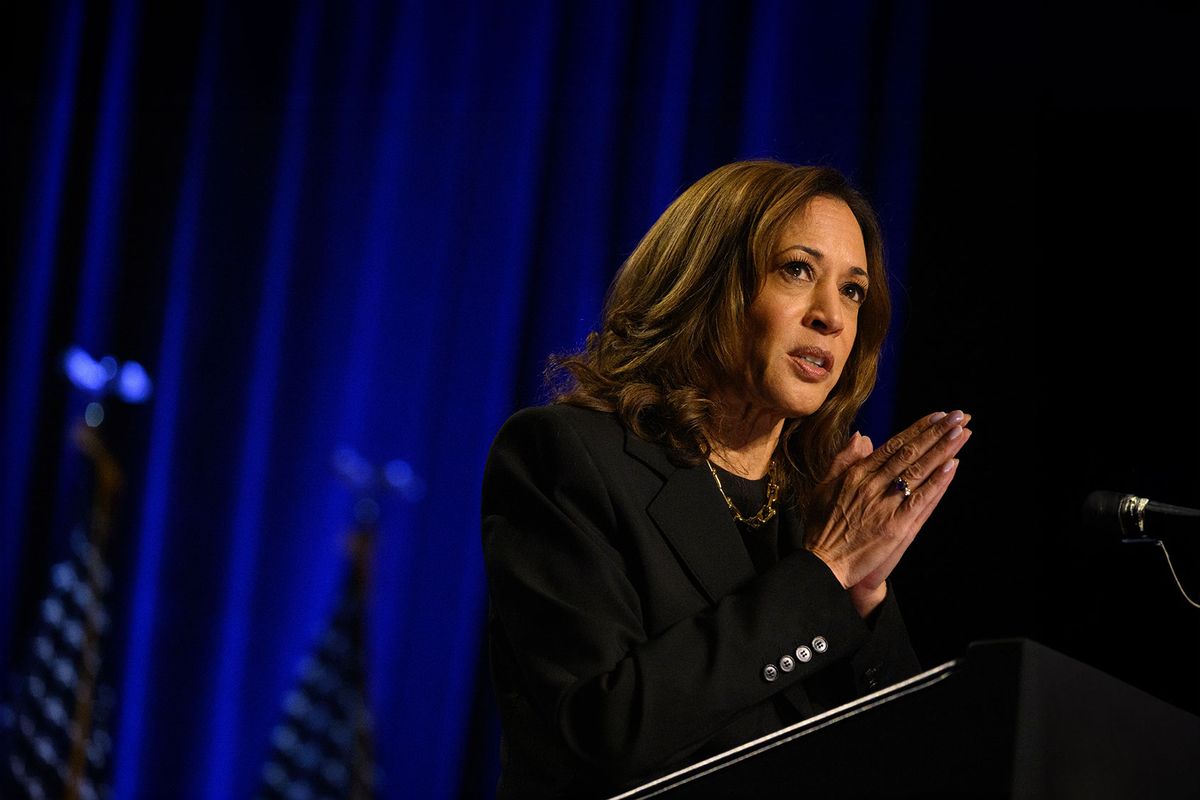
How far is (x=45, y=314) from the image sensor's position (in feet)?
15.0

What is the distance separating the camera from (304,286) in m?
4.48

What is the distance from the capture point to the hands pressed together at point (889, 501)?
4.92 ft

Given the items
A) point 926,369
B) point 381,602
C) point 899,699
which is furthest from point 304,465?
point 899,699

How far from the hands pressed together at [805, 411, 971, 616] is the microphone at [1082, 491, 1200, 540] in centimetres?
16

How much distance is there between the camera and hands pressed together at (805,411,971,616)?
1.50 meters

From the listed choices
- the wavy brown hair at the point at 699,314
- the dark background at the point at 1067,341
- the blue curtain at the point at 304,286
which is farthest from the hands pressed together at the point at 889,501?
the blue curtain at the point at 304,286

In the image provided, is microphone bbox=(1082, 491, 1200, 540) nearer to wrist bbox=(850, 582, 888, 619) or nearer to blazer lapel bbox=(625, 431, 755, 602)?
wrist bbox=(850, 582, 888, 619)

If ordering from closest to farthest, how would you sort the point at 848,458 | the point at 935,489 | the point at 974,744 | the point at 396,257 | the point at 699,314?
1. the point at 974,744
2. the point at 935,489
3. the point at 848,458
4. the point at 699,314
5. the point at 396,257

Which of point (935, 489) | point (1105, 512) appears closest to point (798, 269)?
point (935, 489)

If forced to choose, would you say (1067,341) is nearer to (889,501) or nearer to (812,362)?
(812,362)

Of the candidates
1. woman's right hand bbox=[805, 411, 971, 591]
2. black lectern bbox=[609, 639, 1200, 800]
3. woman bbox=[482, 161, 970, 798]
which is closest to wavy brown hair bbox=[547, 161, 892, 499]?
woman bbox=[482, 161, 970, 798]

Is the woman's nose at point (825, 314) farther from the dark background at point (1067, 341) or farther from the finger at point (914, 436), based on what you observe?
the dark background at point (1067, 341)

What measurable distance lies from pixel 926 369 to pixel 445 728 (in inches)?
73.2

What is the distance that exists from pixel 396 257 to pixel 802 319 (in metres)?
2.89
